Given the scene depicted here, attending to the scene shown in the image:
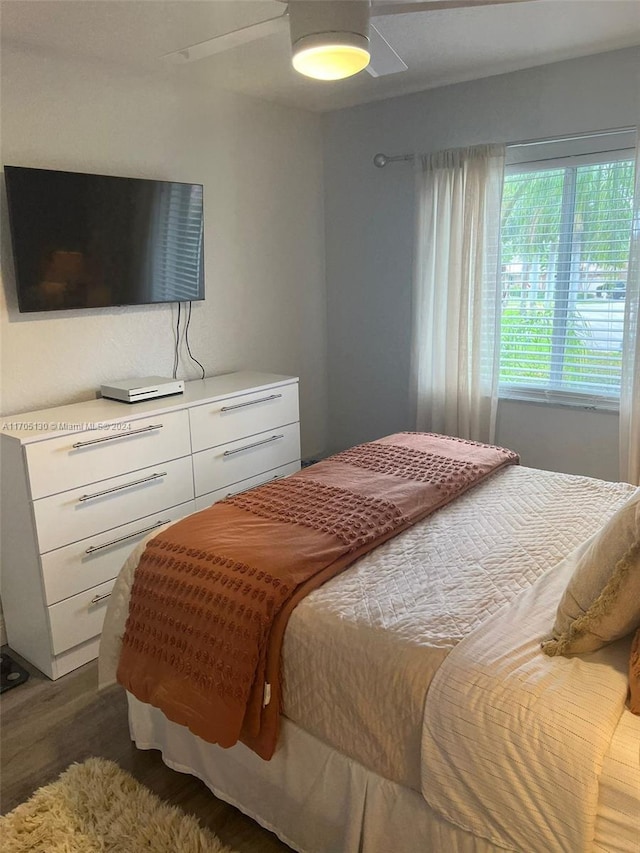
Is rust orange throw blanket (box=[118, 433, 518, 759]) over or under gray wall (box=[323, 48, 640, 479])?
under

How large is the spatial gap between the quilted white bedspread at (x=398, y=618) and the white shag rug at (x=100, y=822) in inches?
12.6

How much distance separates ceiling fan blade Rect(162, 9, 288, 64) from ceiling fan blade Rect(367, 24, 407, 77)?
0.29 m

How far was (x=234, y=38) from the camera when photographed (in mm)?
1936

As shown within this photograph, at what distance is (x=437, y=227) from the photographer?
360 cm

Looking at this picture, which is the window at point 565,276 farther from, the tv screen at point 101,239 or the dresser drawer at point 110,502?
the dresser drawer at point 110,502

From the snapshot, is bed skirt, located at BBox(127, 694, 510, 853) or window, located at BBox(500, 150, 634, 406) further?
window, located at BBox(500, 150, 634, 406)

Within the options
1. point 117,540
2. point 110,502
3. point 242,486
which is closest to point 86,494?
point 110,502

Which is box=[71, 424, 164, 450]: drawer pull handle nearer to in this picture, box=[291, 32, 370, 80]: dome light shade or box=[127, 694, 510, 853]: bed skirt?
box=[127, 694, 510, 853]: bed skirt

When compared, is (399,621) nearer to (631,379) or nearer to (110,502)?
(110,502)

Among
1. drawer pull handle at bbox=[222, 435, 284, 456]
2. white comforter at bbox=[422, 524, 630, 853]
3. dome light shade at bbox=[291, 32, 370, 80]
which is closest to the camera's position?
white comforter at bbox=[422, 524, 630, 853]

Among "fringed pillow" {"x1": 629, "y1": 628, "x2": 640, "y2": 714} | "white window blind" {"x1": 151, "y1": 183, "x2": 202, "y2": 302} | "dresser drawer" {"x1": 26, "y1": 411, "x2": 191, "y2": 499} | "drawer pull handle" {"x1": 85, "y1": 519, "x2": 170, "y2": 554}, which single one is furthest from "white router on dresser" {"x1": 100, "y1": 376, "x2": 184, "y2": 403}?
"fringed pillow" {"x1": 629, "y1": 628, "x2": 640, "y2": 714}

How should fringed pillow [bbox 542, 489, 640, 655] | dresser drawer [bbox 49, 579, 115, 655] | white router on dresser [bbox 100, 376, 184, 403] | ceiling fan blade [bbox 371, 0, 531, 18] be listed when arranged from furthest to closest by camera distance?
1. white router on dresser [bbox 100, 376, 184, 403]
2. dresser drawer [bbox 49, 579, 115, 655]
3. ceiling fan blade [bbox 371, 0, 531, 18]
4. fringed pillow [bbox 542, 489, 640, 655]

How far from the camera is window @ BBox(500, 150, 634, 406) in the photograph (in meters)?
3.19

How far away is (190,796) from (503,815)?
103cm
